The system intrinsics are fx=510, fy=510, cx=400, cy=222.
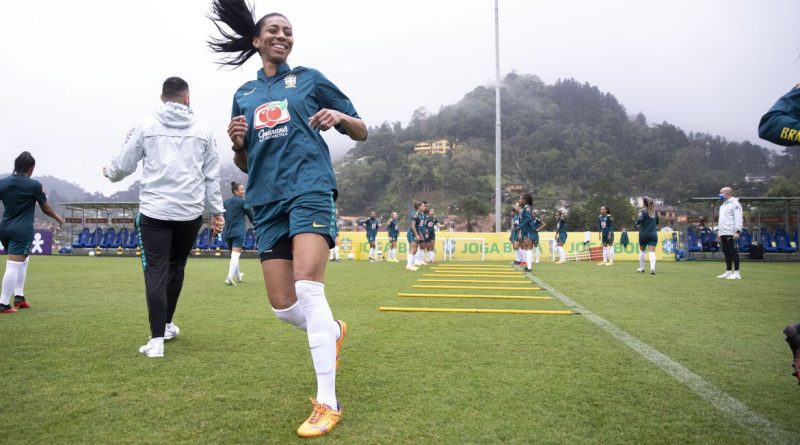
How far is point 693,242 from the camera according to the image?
80.1 feet

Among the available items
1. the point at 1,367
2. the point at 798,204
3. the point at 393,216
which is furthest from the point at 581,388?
the point at 798,204

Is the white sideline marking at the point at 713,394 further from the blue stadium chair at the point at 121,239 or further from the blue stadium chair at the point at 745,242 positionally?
the blue stadium chair at the point at 121,239

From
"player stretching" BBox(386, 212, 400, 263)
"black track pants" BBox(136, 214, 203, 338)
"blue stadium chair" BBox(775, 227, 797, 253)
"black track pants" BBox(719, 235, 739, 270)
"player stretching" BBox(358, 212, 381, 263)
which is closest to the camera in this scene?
"black track pants" BBox(136, 214, 203, 338)

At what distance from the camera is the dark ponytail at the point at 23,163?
6453 millimetres

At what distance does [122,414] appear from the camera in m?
2.59

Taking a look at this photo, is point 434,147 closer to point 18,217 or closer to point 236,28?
point 18,217

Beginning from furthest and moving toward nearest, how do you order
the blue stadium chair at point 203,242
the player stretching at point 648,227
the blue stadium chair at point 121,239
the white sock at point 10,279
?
1. the blue stadium chair at point 121,239
2. the blue stadium chair at point 203,242
3. the player stretching at point 648,227
4. the white sock at point 10,279

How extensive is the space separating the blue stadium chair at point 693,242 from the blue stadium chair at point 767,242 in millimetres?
2711

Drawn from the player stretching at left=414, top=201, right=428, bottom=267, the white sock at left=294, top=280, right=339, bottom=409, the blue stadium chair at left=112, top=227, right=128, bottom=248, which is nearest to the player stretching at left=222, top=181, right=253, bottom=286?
the player stretching at left=414, top=201, right=428, bottom=267

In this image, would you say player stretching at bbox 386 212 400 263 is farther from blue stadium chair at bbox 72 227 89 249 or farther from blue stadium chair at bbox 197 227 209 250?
blue stadium chair at bbox 72 227 89 249

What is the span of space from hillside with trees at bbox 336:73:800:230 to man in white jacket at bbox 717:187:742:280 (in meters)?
68.1

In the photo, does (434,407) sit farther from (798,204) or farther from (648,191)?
(648,191)

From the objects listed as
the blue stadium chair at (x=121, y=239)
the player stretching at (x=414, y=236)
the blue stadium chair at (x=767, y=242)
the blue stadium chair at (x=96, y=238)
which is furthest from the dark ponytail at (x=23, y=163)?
the blue stadium chair at (x=767, y=242)

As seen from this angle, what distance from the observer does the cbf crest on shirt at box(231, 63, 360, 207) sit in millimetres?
2957
